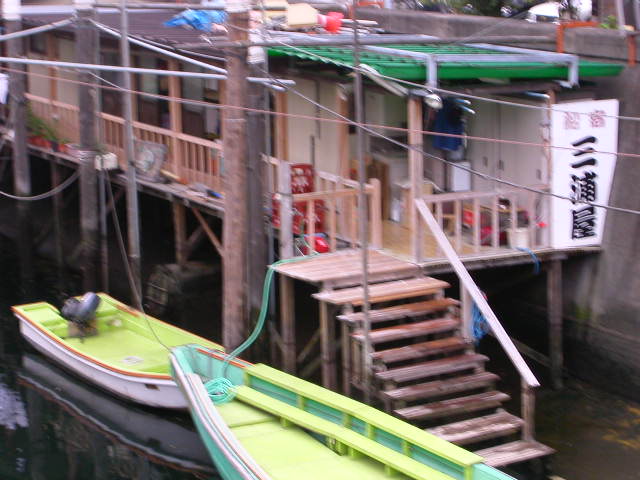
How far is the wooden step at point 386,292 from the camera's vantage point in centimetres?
1186

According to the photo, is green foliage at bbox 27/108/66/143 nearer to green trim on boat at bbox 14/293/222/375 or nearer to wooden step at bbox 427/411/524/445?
green trim on boat at bbox 14/293/222/375

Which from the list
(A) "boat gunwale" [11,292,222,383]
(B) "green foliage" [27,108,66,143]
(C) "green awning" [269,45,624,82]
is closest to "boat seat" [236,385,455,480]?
(A) "boat gunwale" [11,292,222,383]

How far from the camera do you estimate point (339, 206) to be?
13664mm

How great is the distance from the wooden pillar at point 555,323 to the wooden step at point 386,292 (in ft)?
6.98

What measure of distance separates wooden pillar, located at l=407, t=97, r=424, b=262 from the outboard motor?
5203 millimetres

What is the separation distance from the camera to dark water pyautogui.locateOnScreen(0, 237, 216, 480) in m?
12.5

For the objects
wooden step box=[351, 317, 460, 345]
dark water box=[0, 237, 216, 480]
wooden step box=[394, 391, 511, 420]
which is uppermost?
wooden step box=[351, 317, 460, 345]

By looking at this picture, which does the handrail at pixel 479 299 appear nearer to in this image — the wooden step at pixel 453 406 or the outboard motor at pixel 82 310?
the wooden step at pixel 453 406

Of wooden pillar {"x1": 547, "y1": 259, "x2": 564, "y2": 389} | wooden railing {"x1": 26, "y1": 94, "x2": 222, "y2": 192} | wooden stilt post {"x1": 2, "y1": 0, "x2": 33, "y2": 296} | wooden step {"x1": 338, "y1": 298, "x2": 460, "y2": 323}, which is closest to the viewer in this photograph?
wooden step {"x1": 338, "y1": 298, "x2": 460, "y2": 323}

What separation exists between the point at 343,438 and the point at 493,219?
421 centimetres

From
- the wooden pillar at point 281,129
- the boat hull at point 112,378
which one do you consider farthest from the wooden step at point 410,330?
the wooden pillar at point 281,129

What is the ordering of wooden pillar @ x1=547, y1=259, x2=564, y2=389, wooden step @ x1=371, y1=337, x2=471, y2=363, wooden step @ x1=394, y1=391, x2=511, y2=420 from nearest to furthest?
wooden step @ x1=394, y1=391, x2=511, y2=420 < wooden step @ x1=371, y1=337, x2=471, y2=363 < wooden pillar @ x1=547, y1=259, x2=564, y2=389

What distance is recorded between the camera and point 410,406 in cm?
1185

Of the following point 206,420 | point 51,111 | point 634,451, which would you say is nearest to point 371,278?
point 206,420
